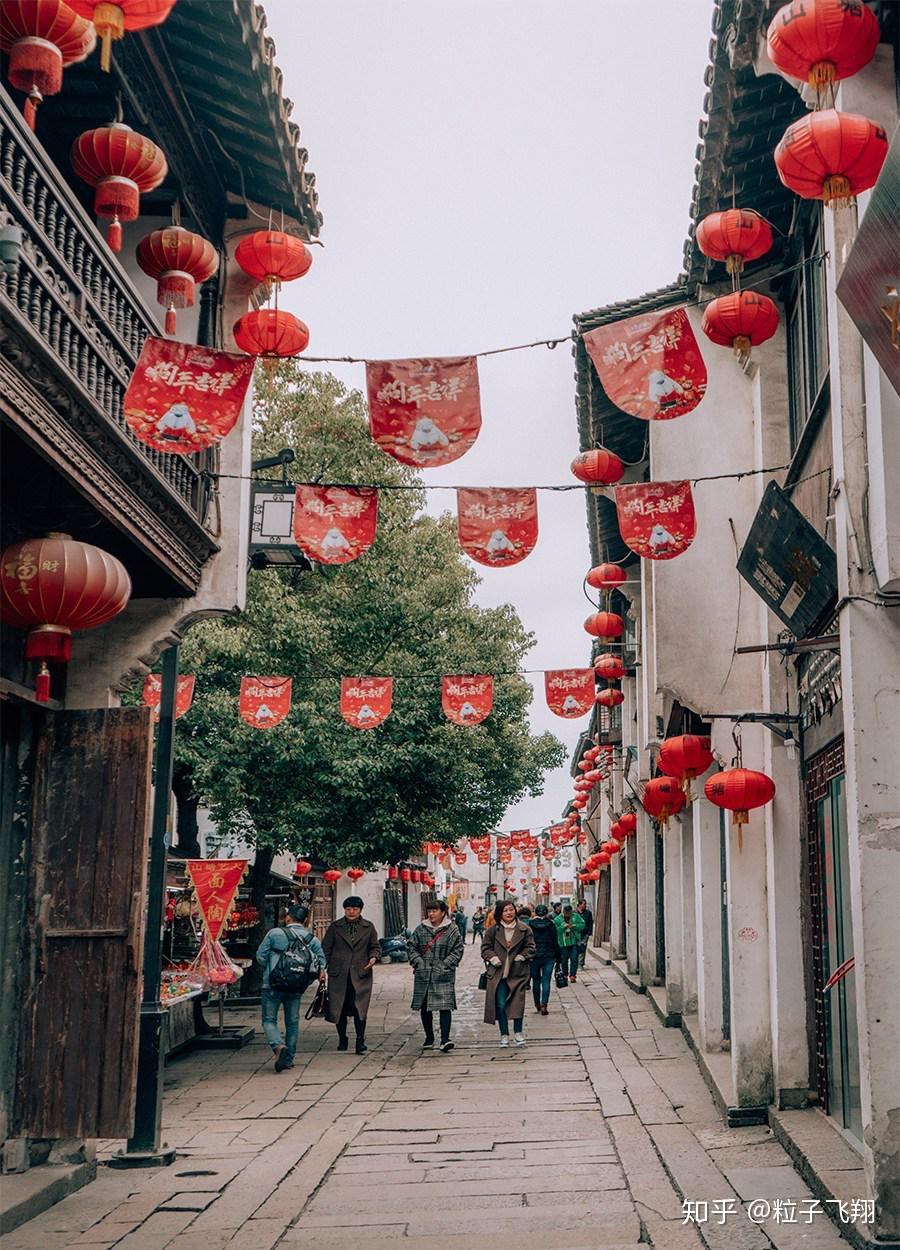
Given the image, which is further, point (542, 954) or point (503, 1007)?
point (542, 954)

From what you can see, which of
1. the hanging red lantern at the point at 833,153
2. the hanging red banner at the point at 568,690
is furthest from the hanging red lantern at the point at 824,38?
the hanging red banner at the point at 568,690

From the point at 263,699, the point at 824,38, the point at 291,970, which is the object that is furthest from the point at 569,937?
the point at 824,38

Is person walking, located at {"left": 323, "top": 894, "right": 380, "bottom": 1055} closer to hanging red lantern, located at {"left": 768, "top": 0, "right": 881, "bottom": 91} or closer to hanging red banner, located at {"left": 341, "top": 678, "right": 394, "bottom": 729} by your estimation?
hanging red banner, located at {"left": 341, "top": 678, "right": 394, "bottom": 729}

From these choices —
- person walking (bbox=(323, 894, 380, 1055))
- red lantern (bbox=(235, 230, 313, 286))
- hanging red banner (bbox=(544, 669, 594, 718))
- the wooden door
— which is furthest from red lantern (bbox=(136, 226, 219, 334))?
hanging red banner (bbox=(544, 669, 594, 718))

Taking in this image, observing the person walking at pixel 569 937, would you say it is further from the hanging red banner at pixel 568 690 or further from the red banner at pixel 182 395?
the red banner at pixel 182 395

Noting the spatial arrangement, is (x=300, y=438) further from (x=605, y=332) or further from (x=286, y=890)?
(x=605, y=332)

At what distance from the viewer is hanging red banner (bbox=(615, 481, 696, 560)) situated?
37.9 feet

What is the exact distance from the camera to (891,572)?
6828 millimetres

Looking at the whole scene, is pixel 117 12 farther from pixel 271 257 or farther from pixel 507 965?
pixel 507 965

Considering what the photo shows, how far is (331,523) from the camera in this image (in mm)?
12422

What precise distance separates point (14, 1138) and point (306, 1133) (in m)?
3.10

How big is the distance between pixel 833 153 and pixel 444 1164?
775 cm

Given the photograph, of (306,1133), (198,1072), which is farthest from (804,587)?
(198,1072)

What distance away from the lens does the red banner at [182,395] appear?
8.66m
